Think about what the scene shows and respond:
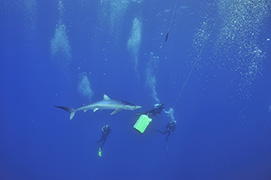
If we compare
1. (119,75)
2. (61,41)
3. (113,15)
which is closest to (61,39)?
(61,41)

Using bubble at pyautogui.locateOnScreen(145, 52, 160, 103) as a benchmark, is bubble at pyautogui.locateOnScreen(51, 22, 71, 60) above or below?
below

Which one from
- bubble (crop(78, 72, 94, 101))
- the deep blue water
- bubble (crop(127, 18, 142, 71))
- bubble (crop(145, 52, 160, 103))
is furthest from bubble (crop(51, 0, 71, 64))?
bubble (crop(145, 52, 160, 103))

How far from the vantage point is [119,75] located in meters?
25.5

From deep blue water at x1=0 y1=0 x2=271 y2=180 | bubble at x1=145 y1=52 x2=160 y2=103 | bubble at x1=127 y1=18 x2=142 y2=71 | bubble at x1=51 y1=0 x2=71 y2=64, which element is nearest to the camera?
deep blue water at x1=0 y1=0 x2=271 y2=180

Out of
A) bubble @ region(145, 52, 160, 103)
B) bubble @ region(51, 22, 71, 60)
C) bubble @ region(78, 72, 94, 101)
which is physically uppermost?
bubble @ region(145, 52, 160, 103)

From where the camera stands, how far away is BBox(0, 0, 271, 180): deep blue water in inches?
805

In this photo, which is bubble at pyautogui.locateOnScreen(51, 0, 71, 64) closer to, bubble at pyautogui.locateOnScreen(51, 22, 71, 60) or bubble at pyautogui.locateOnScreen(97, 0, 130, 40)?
bubble at pyautogui.locateOnScreen(51, 22, 71, 60)

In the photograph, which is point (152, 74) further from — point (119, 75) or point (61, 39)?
point (61, 39)

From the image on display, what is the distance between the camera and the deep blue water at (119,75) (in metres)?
20.4

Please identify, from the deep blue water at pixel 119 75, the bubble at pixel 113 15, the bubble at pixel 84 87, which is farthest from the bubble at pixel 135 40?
the bubble at pixel 84 87

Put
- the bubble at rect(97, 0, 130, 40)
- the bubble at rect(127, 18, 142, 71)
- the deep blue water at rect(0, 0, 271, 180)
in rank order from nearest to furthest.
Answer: the bubble at rect(97, 0, 130, 40)
the deep blue water at rect(0, 0, 271, 180)
the bubble at rect(127, 18, 142, 71)

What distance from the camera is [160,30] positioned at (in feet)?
70.7

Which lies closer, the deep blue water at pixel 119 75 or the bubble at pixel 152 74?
the deep blue water at pixel 119 75

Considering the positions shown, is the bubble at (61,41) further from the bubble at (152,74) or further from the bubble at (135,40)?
the bubble at (152,74)
